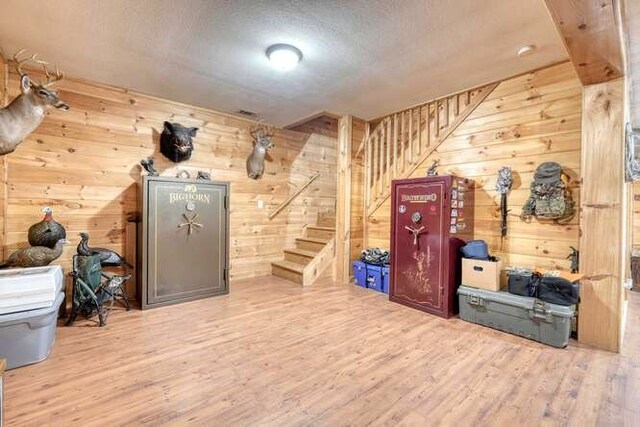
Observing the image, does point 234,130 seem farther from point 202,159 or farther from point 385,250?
point 385,250

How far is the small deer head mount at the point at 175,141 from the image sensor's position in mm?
3943

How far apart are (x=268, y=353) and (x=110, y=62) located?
3.14 m

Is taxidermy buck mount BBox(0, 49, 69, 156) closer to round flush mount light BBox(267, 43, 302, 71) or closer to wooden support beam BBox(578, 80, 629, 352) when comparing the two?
→ round flush mount light BBox(267, 43, 302, 71)

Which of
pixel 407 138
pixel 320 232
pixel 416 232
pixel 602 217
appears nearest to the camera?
pixel 602 217

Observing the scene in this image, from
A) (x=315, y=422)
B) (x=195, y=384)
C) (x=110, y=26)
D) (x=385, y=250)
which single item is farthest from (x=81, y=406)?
(x=385, y=250)

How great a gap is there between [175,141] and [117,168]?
0.75 meters

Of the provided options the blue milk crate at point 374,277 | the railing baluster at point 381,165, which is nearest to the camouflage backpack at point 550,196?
the blue milk crate at point 374,277

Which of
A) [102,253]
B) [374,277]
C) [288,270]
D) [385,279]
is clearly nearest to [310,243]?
[288,270]

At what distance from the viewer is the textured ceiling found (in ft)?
7.22

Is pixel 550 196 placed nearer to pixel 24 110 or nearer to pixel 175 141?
pixel 175 141

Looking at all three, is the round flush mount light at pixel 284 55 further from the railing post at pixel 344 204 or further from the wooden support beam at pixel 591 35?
the railing post at pixel 344 204

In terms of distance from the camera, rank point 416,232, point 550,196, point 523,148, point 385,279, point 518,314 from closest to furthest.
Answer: point 518,314
point 550,196
point 523,148
point 416,232
point 385,279

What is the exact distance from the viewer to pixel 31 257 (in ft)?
8.95

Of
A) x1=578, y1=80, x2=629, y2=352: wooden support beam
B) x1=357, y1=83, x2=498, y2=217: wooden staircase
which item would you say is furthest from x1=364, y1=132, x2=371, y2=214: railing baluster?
x1=578, y1=80, x2=629, y2=352: wooden support beam
